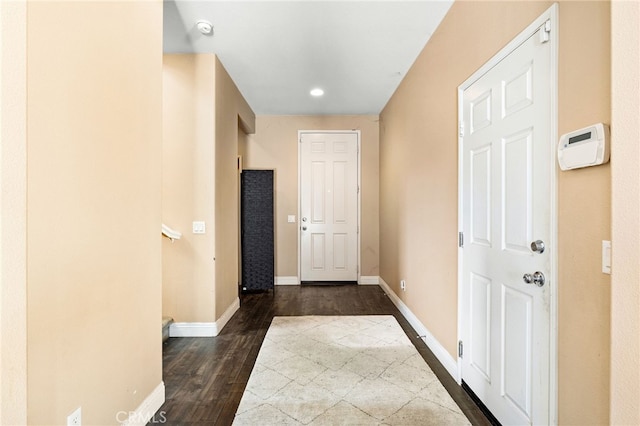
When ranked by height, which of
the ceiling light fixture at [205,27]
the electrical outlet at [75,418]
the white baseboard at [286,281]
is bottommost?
the white baseboard at [286,281]

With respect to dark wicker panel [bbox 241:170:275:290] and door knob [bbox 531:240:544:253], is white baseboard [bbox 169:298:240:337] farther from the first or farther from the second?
door knob [bbox 531:240:544:253]

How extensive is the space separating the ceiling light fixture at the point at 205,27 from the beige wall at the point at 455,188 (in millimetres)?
1901

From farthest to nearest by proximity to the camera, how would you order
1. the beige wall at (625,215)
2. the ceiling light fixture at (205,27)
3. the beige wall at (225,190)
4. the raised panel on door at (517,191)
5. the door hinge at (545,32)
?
1. the beige wall at (225,190)
2. the ceiling light fixture at (205,27)
3. the raised panel on door at (517,191)
4. the door hinge at (545,32)
5. the beige wall at (625,215)

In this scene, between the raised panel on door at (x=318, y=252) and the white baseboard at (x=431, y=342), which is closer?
the white baseboard at (x=431, y=342)

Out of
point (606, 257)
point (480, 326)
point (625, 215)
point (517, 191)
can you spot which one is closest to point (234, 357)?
point (480, 326)

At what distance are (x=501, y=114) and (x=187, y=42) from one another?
105 inches

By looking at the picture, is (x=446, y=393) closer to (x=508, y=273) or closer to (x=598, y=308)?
(x=508, y=273)

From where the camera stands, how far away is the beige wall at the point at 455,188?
3.53 ft

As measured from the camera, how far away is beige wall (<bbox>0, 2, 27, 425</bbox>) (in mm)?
883

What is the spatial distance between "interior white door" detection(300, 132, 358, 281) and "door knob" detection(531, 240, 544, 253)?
12.3 feet

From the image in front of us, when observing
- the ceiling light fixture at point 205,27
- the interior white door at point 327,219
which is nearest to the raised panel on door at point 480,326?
the ceiling light fixture at point 205,27

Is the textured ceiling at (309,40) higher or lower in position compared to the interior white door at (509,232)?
higher

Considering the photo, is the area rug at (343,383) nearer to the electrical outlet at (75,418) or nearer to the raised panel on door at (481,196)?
the electrical outlet at (75,418)

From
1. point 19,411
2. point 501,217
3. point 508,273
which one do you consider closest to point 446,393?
point 508,273
